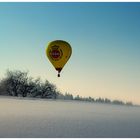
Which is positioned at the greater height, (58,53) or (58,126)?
(58,53)

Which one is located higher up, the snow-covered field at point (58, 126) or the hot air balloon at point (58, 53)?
the hot air balloon at point (58, 53)

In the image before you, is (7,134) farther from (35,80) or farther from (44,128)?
(35,80)

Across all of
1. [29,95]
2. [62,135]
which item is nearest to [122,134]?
[62,135]

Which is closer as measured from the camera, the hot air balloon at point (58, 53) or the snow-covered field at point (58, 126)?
the snow-covered field at point (58, 126)

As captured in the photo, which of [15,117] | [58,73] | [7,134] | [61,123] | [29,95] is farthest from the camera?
[29,95]

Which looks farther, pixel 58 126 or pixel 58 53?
pixel 58 53

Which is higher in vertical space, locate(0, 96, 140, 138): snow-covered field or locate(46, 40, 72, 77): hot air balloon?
locate(46, 40, 72, 77): hot air balloon

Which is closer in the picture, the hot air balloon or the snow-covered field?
the snow-covered field

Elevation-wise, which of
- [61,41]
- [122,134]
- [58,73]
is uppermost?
[61,41]
